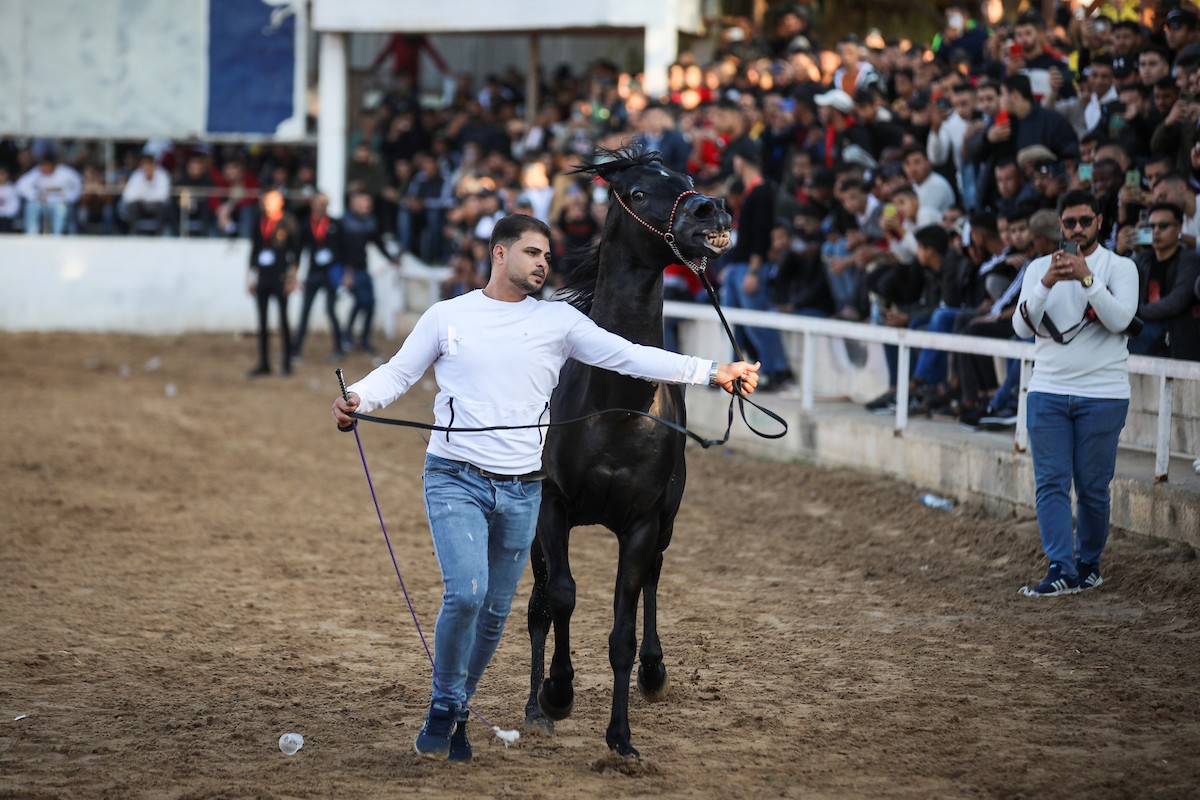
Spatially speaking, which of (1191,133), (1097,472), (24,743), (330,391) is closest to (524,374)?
(24,743)

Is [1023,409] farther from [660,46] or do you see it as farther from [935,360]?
[660,46]

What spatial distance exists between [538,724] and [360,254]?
14.8 m

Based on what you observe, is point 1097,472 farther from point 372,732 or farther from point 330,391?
point 330,391

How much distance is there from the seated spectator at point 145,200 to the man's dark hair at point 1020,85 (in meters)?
15.9

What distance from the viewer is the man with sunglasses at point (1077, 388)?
7.32 metres

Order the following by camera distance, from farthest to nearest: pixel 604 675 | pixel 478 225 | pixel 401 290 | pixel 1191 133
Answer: pixel 401 290, pixel 478 225, pixel 1191 133, pixel 604 675

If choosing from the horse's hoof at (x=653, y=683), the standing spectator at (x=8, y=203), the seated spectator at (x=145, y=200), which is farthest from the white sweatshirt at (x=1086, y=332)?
the standing spectator at (x=8, y=203)

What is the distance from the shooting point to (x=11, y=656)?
662 centimetres

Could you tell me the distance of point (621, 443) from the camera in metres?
5.59

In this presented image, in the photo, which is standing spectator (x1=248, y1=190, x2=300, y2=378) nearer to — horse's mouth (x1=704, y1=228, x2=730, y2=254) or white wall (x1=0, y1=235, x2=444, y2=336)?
white wall (x1=0, y1=235, x2=444, y2=336)

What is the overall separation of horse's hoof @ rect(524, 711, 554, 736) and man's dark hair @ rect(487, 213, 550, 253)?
1.95 meters

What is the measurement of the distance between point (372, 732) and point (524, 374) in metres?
1.64

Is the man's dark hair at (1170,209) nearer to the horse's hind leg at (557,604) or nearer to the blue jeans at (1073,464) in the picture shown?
the blue jeans at (1073,464)

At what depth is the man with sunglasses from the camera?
732 cm
